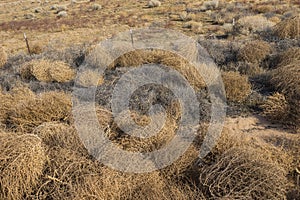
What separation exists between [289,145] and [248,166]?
5.34ft

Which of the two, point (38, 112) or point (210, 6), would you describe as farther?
point (210, 6)

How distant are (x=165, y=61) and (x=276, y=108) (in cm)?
397

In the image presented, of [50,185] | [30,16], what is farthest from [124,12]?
[50,185]

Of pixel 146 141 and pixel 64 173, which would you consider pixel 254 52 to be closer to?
pixel 146 141

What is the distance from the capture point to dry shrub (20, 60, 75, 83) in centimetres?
1020

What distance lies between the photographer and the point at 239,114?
734 cm

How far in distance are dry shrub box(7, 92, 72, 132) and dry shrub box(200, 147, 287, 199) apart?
11.5 feet

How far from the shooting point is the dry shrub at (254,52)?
10.5 m

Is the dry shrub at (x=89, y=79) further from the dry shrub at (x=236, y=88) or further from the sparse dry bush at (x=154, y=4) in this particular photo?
the sparse dry bush at (x=154, y=4)

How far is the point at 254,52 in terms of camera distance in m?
10.5

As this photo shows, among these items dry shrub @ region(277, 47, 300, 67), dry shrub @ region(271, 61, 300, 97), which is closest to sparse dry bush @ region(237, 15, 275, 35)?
dry shrub @ region(277, 47, 300, 67)

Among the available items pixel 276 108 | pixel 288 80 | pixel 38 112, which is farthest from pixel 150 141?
pixel 288 80

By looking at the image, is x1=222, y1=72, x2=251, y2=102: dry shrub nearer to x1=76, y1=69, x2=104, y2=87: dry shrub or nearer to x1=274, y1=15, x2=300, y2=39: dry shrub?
x1=76, y1=69, x2=104, y2=87: dry shrub

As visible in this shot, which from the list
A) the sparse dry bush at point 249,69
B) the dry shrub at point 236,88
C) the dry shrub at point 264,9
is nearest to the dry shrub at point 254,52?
the sparse dry bush at point 249,69
